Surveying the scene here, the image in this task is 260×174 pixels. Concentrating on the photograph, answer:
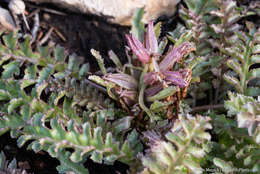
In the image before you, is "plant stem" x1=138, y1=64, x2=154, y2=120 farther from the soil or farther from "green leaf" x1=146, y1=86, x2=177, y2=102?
the soil

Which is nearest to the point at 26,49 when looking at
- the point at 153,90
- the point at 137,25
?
the point at 137,25

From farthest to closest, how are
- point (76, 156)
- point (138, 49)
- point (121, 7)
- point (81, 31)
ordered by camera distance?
point (81, 31) < point (121, 7) < point (138, 49) < point (76, 156)

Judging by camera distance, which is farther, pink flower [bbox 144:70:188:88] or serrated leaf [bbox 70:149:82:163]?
pink flower [bbox 144:70:188:88]

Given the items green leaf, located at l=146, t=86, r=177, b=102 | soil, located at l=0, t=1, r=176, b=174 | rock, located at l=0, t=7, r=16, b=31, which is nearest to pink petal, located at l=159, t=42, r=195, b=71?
green leaf, located at l=146, t=86, r=177, b=102

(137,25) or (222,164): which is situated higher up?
(137,25)

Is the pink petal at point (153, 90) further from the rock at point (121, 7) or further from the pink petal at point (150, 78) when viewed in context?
the rock at point (121, 7)

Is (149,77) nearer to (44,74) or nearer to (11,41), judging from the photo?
(44,74)
